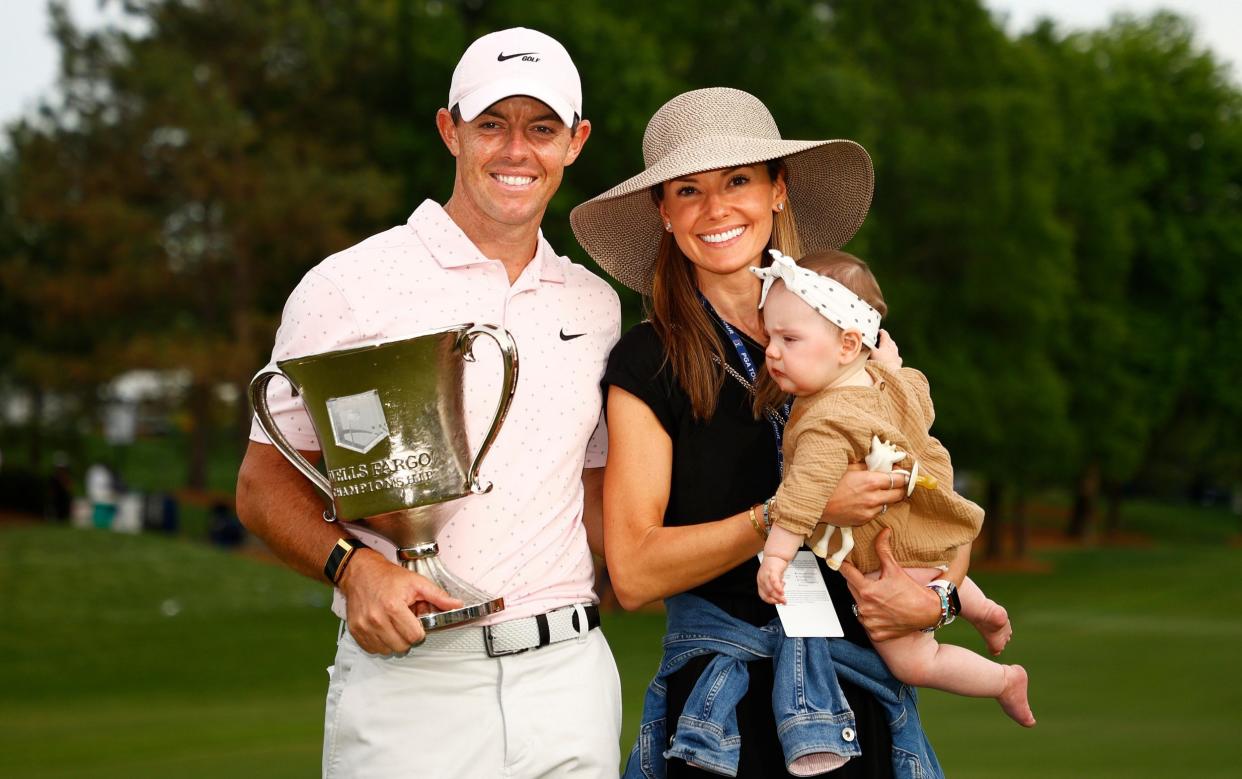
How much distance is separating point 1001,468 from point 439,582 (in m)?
27.5

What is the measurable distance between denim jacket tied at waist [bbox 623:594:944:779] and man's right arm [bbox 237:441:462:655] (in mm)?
657

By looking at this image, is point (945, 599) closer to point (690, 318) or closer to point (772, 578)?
point (772, 578)

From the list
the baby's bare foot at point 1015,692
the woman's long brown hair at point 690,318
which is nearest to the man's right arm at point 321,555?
the woman's long brown hair at point 690,318

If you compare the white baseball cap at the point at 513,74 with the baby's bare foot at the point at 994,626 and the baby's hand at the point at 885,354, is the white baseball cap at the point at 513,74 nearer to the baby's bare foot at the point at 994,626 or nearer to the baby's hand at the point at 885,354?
the baby's hand at the point at 885,354

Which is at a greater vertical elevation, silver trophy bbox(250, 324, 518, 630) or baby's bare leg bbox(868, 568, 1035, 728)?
silver trophy bbox(250, 324, 518, 630)

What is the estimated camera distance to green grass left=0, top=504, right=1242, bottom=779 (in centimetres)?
1067

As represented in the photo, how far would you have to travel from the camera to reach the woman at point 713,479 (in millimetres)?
3365

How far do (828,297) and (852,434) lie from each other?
1.01 ft

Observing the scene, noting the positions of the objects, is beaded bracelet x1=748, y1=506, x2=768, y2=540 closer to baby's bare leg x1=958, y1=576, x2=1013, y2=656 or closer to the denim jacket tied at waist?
the denim jacket tied at waist

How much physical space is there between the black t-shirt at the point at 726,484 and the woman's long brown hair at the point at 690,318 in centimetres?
3

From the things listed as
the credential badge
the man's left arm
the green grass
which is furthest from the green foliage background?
the credential badge

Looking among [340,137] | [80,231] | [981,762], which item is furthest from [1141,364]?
[981,762]

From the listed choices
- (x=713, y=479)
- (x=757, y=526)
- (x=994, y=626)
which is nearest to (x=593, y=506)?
(x=713, y=479)

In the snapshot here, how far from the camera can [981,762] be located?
33.7 ft
